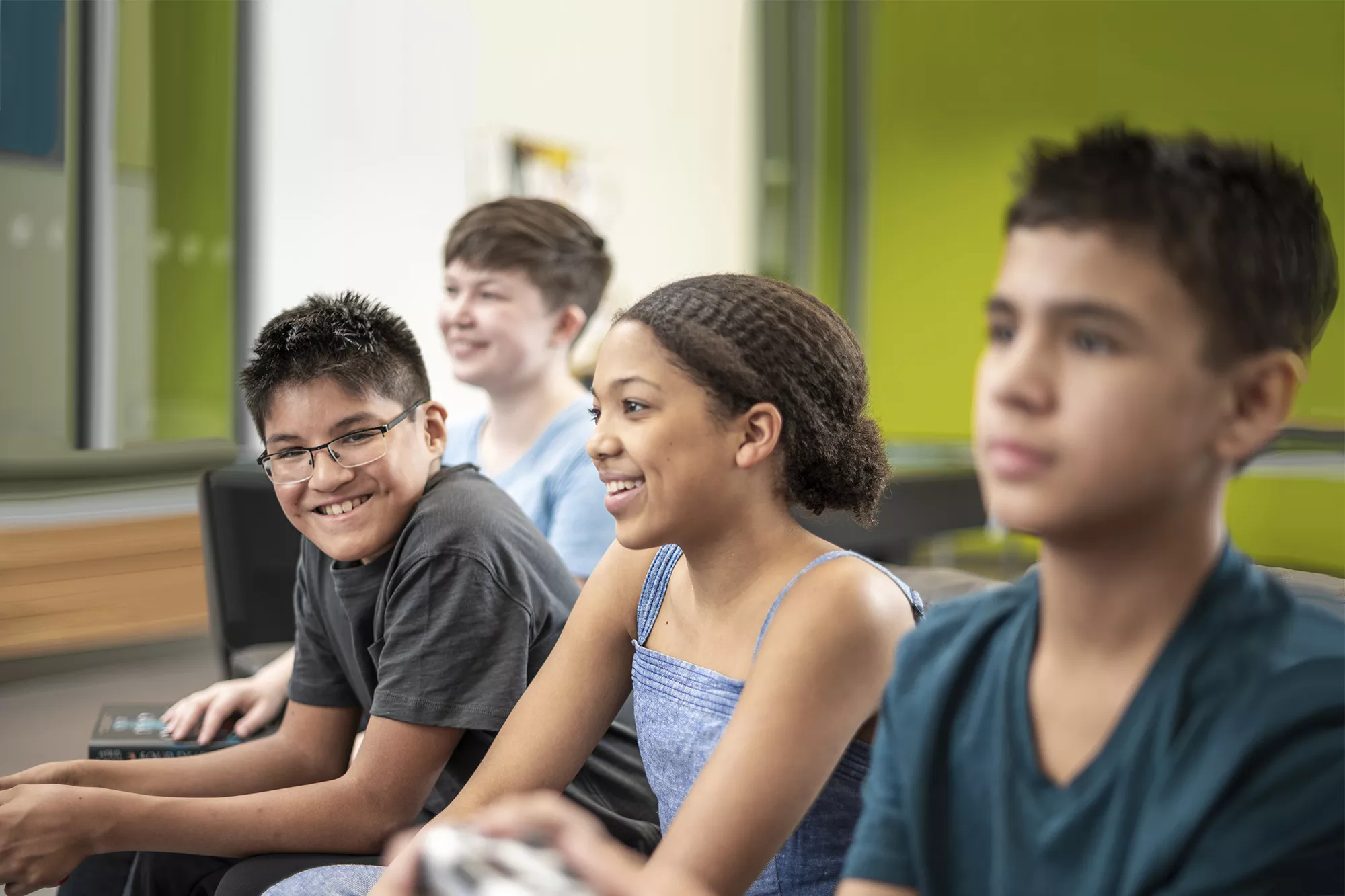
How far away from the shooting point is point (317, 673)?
1.67 meters

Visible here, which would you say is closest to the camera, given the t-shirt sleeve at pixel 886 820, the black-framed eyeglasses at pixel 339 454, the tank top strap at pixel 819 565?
the t-shirt sleeve at pixel 886 820

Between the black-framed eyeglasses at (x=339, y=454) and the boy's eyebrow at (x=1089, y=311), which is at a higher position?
the boy's eyebrow at (x=1089, y=311)

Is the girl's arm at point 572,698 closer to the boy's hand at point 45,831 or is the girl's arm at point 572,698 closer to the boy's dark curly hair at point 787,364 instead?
the boy's dark curly hair at point 787,364

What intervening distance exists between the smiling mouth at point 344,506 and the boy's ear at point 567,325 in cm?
101

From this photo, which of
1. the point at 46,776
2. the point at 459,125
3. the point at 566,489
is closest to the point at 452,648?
the point at 46,776

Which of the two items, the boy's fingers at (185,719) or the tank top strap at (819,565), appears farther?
the boy's fingers at (185,719)

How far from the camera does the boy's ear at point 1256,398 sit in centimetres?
74

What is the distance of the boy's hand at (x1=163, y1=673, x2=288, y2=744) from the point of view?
1.74 meters

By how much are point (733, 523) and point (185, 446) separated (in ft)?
11.8

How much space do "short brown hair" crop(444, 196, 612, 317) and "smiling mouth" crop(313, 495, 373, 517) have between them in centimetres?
100

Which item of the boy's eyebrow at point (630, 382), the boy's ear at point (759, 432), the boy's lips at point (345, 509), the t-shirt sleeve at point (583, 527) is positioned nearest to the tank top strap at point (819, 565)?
the boy's ear at point (759, 432)

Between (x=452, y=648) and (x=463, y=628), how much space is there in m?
0.03

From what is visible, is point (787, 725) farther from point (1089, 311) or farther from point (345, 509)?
point (345, 509)

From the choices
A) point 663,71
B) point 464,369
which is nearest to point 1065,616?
point 464,369
